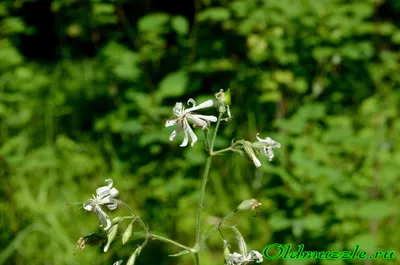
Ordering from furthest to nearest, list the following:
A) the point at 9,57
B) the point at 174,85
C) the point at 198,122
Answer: the point at 9,57
the point at 174,85
the point at 198,122

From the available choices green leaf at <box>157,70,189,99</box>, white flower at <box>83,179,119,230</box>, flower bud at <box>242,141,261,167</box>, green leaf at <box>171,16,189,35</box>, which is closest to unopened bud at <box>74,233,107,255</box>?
white flower at <box>83,179,119,230</box>

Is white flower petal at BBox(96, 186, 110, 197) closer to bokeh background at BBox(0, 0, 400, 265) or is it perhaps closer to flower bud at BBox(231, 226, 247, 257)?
flower bud at BBox(231, 226, 247, 257)

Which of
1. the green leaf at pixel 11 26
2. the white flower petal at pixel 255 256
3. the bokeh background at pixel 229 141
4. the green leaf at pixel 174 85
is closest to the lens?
the white flower petal at pixel 255 256

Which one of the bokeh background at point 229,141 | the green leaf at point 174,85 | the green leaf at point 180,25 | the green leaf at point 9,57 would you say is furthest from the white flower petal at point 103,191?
the green leaf at point 9,57

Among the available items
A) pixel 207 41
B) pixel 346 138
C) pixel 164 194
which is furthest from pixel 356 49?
pixel 164 194

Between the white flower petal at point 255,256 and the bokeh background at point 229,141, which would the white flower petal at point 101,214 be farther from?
the bokeh background at point 229,141

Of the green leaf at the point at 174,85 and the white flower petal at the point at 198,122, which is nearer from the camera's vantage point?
the white flower petal at the point at 198,122

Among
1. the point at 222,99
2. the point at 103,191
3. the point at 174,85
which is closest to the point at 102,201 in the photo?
the point at 103,191

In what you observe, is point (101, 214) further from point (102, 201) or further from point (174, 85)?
point (174, 85)
